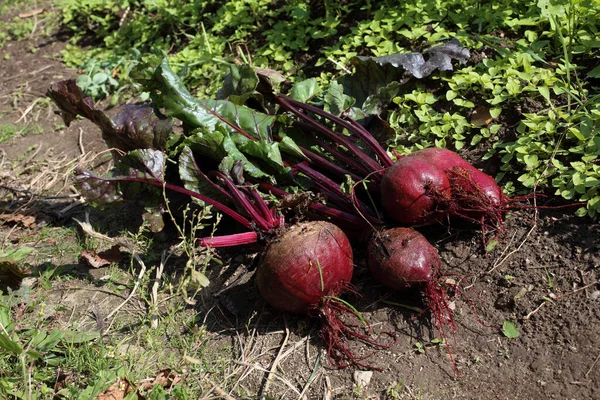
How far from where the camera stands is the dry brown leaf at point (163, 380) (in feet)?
9.36

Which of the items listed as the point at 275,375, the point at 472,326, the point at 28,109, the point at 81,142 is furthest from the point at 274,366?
the point at 28,109

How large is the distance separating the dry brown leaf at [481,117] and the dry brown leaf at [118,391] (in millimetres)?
2422

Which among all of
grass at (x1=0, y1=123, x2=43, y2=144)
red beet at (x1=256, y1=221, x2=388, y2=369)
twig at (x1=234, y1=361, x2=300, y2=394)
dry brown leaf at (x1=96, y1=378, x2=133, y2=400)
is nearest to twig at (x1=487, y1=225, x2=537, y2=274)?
red beet at (x1=256, y1=221, x2=388, y2=369)

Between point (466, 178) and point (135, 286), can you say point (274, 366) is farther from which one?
point (466, 178)

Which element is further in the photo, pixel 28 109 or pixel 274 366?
pixel 28 109

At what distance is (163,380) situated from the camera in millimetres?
2881

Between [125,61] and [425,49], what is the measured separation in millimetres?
2807

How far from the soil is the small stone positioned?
0.6 inches

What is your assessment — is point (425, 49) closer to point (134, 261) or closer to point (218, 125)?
point (218, 125)

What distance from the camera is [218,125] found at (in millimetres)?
3541

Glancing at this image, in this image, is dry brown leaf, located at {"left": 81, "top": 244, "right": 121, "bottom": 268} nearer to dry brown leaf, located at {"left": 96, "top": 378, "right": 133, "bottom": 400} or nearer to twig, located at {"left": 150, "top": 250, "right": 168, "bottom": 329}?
twig, located at {"left": 150, "top": 250, "right": 168, "bottom": 329}

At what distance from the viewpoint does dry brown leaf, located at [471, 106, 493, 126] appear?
144 inches

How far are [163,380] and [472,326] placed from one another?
1492 mm

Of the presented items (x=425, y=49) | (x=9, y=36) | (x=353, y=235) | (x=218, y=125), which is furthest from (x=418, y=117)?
(x=9, y=36)
